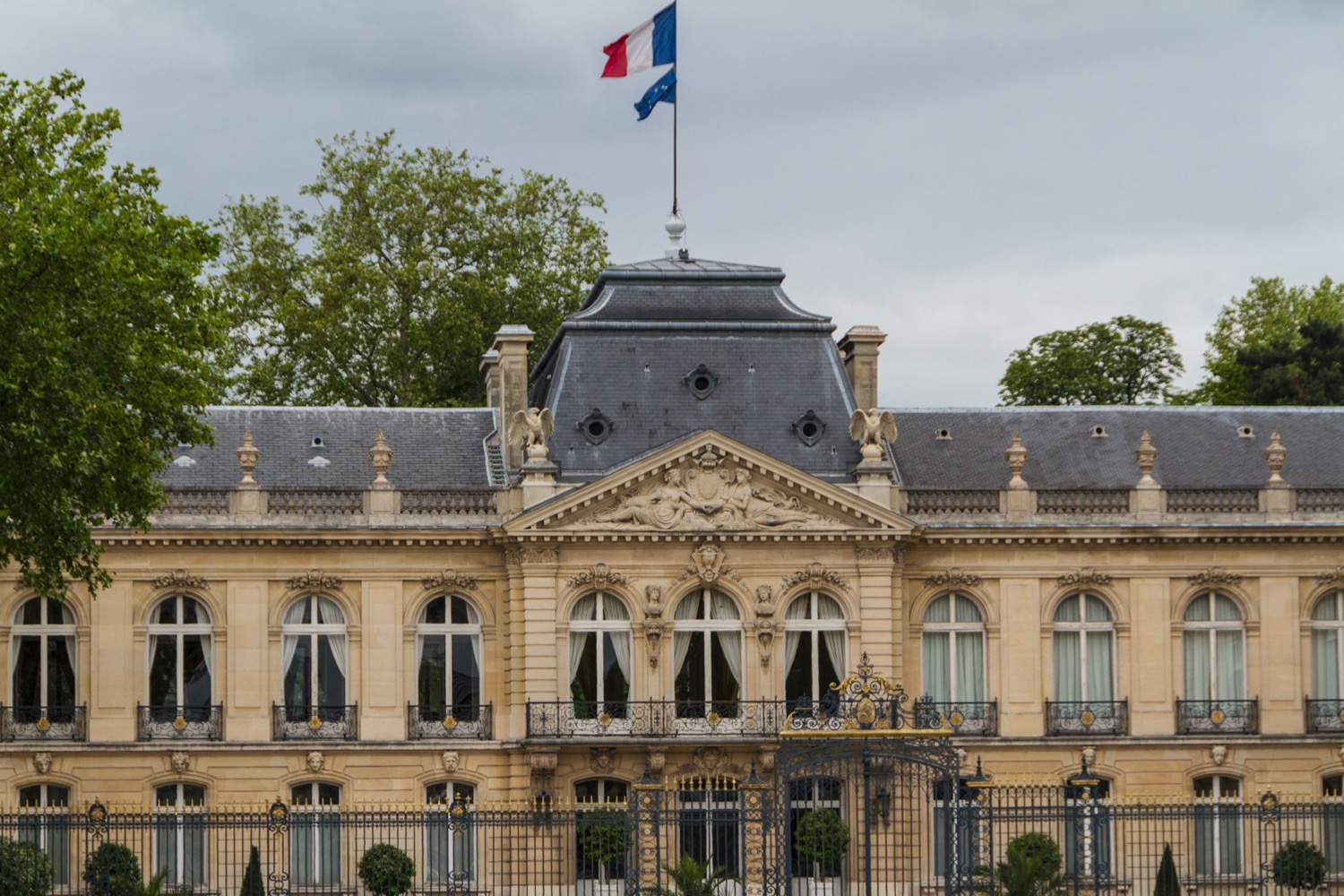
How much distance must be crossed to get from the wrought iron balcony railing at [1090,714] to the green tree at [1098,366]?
759 inches

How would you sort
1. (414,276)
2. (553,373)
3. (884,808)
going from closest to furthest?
(884,808)
(553,373)
(414,276)

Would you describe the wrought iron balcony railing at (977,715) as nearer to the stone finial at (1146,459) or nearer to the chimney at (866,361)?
the stone finial at (1146,459)

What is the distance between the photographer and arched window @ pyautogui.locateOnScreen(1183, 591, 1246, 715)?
49.3 meters

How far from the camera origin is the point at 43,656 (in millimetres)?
47812

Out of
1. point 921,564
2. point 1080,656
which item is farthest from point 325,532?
point 1080,656

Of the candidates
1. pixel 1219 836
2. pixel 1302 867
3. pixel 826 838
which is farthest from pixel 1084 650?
pixel 826 838

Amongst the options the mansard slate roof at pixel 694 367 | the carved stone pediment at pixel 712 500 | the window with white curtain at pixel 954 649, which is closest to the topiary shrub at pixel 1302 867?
the window with white curtain at pixel 954 649

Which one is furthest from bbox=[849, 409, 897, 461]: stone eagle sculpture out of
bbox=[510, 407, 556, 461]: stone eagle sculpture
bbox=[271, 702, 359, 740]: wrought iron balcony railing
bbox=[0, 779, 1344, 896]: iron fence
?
bbox=[271, 702, 359, 740]: wrought iron balcony railing

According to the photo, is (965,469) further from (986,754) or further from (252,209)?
(252,209)

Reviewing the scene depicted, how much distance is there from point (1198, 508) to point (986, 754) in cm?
618

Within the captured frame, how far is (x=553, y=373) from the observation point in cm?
5019

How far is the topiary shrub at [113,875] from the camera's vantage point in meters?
36.9

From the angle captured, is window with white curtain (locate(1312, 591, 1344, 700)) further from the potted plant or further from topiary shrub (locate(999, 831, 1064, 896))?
topiary shrub (locate(999, 831, 1064, 896))

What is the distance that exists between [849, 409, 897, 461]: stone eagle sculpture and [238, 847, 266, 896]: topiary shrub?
14.7 metres
